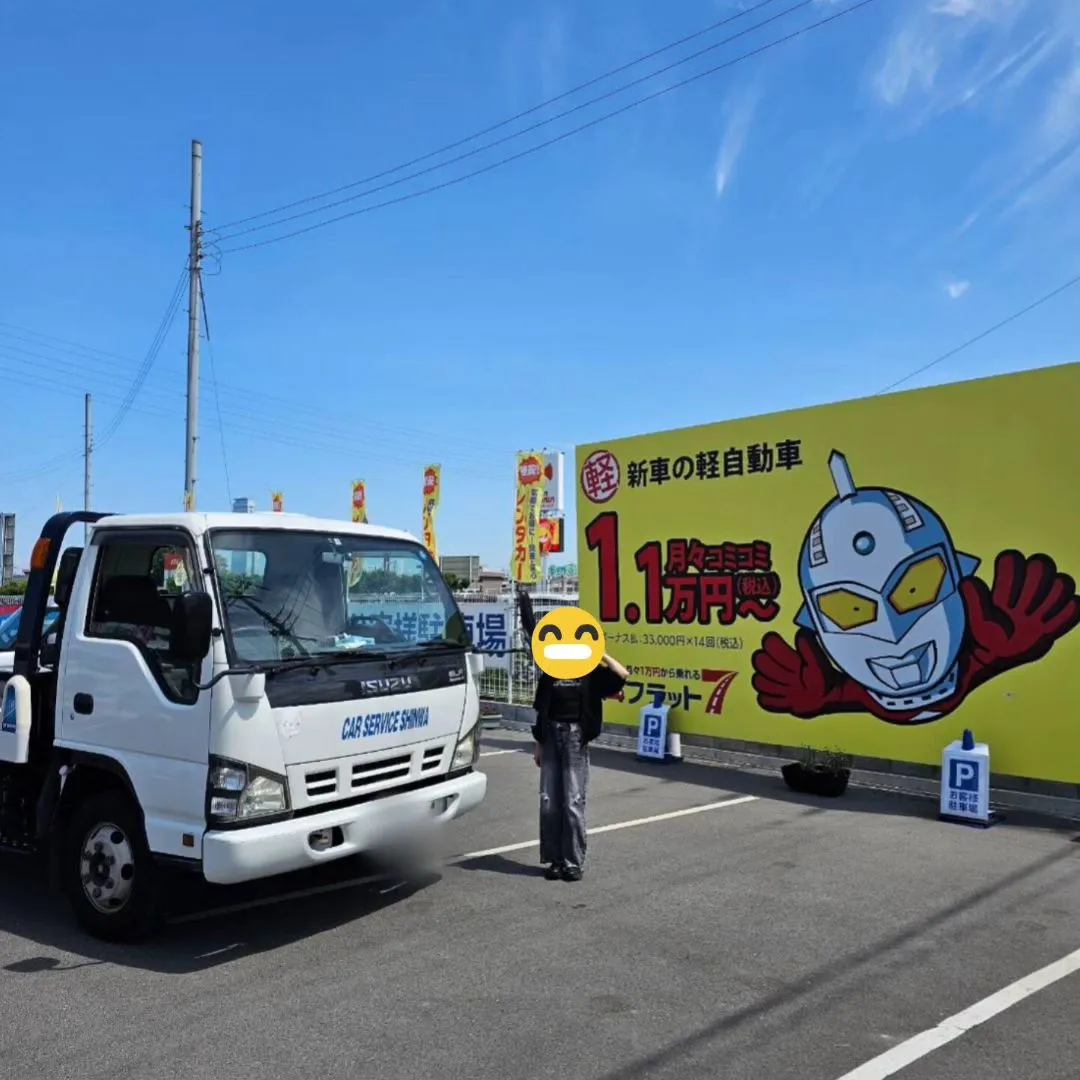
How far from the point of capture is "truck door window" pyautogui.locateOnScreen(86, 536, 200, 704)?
504 centimetres

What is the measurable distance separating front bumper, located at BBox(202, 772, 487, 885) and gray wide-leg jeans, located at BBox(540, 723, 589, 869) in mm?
687

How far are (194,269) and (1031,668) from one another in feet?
63.3

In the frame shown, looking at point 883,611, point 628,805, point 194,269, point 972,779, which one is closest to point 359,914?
point 628,805

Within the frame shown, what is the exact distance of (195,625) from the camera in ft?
15.2

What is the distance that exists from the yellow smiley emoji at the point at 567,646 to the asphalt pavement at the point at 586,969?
1393 millimetres

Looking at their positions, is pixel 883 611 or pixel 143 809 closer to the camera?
pixel 143 809

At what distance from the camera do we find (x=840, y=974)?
471 cm

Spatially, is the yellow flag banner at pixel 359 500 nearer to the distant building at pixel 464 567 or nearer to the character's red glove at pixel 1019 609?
the distant building at pixel 464 567

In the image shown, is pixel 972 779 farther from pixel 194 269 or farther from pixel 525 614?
pixel 194 269

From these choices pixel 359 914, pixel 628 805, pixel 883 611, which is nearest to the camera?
pixel 359 914

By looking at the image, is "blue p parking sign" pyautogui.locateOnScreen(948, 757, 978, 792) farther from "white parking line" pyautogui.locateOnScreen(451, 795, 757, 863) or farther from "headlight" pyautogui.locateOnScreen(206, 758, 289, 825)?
"headlight" pyautogui.locateOnScreen(206, 758, 289, 825)

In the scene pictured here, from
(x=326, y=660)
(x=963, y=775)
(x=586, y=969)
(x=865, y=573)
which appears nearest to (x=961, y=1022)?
(x=586, y=969)

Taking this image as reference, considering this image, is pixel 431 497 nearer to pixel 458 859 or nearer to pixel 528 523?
pixel 528 523

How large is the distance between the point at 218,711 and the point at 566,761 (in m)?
2.49
